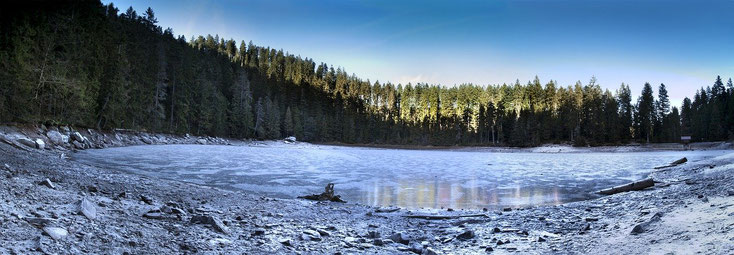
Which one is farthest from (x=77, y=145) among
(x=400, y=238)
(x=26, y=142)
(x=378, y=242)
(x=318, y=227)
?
(x=400, y=238)

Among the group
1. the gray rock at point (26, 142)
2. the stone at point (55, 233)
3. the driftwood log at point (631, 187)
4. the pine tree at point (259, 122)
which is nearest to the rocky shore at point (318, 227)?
the stone at point (55, 233)

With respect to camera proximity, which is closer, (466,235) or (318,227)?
(466,235)

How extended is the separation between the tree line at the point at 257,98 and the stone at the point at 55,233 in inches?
929

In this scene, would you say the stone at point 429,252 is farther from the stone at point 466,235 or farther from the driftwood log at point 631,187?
the driftwood log at point 631,187

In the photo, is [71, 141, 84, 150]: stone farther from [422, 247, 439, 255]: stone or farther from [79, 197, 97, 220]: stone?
[422, 247, 439, 255]: stone

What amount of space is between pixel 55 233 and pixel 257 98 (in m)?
90.7

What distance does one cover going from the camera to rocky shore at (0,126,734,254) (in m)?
3.81

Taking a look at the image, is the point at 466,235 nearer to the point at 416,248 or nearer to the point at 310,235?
the point at 416,248

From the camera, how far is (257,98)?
90.4m

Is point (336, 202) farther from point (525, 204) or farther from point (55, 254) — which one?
point (55, 254)

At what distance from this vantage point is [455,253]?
5.09 meters

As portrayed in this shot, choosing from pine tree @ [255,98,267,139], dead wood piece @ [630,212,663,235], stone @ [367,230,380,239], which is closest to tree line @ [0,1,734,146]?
pine tree @ [255,98,267,139]

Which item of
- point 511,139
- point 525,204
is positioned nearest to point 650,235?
point 525,204

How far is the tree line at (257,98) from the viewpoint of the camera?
25.3 metres
